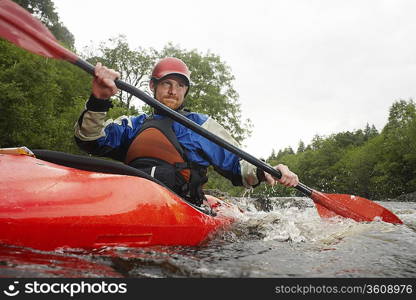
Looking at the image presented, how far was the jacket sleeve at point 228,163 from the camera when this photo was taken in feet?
12.1

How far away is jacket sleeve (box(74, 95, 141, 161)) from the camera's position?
3088 mm

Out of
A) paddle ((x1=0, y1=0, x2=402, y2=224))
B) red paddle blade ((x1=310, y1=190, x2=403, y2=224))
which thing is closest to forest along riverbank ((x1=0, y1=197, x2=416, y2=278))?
red paddle blade ((x1=310, y1=190, x2=403, y2=224))

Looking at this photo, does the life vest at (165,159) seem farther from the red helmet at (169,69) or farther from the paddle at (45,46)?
the red helmet at (169,69)

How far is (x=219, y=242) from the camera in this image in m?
2.94

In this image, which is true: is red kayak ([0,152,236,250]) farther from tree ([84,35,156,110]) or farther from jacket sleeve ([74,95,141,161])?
tree ([84,35,156,110])

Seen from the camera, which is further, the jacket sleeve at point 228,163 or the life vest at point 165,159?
the jacket sleeve at point 228,163

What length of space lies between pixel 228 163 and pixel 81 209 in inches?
76.7

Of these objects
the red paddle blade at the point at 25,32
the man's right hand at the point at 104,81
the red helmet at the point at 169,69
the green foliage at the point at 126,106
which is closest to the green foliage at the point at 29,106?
the green foliage at the point at 126,106

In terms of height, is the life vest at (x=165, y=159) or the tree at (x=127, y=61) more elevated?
the tree at (x=127, y=61)

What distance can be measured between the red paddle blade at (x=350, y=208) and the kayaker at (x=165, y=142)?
2.68 feet

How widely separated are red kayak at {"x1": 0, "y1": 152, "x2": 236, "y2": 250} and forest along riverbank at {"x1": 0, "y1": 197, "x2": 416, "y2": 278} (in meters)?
0.08

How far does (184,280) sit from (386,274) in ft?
3.93

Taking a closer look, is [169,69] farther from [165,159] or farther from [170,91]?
[165,159]

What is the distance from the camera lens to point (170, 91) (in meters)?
3.85
